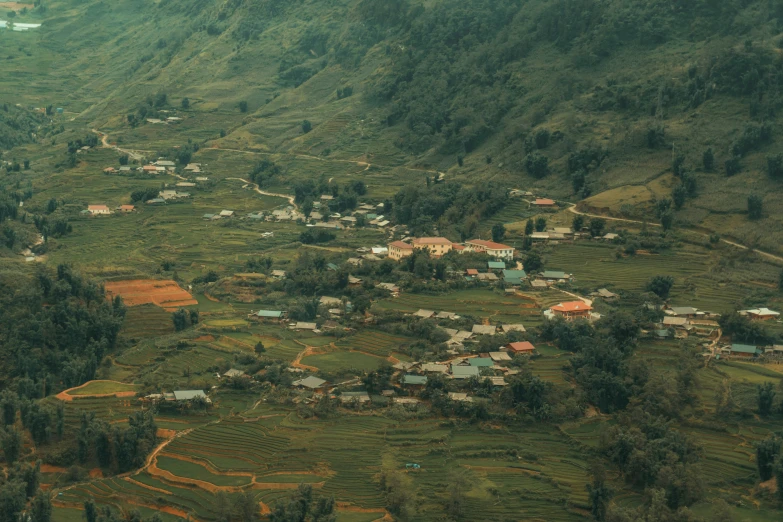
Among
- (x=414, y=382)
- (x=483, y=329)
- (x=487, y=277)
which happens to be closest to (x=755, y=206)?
(x=487, y=277)

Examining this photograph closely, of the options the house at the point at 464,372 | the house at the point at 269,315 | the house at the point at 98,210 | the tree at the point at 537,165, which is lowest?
the house at the point at 269,315

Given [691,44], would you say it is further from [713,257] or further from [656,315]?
[656,315]

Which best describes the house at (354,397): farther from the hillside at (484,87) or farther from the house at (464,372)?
the hillside at (484,87)

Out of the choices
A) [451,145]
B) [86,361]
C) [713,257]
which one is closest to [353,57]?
[451,145]

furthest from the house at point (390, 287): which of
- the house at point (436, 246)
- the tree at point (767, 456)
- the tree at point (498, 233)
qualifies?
the tree at point (767, 456)

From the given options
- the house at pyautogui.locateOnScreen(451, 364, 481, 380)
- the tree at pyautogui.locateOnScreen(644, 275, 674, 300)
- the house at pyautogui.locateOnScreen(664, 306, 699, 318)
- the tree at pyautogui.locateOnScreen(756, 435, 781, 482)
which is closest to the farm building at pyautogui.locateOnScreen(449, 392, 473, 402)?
the house at pyautogui.locateOnScreen(451, 364, 481, 380)

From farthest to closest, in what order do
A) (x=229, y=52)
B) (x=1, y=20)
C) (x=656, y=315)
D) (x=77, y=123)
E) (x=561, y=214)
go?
(x=1, y=20)
(x=229, y=52)
(x=77, y=123)
(x=561, y=214)
(x=656, y=315)

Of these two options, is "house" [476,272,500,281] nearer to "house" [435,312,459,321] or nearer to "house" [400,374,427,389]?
"house" [435,312,459,321]
